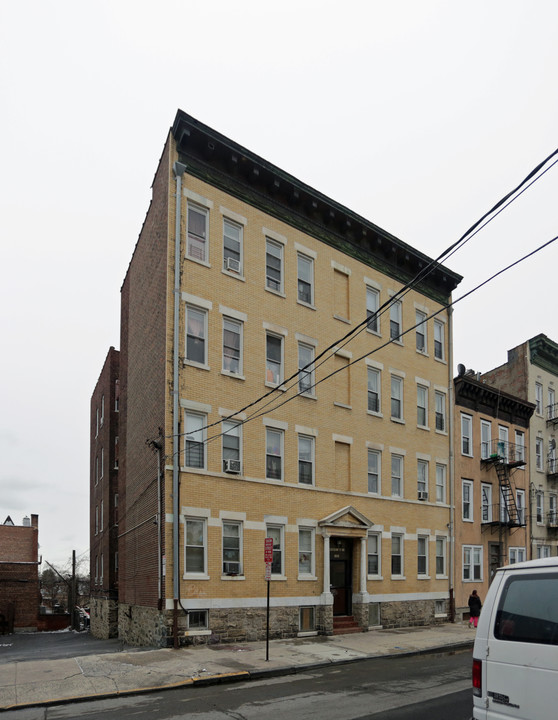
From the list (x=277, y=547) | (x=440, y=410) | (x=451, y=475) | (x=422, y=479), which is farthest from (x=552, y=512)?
(x=277, y=547)

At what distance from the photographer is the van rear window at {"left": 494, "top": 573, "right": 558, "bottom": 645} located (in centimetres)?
598

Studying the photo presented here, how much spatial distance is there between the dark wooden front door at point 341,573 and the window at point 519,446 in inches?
581

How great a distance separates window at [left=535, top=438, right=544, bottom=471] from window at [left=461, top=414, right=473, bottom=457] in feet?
23.7

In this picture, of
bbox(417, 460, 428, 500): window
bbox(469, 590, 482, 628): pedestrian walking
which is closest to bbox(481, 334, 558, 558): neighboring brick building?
bbox(417, 460, 428, 500): window

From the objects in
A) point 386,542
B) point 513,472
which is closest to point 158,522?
point 386,542

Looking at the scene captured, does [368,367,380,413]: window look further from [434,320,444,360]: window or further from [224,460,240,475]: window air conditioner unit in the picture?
[224,460,240,475]: window air conditioner unit

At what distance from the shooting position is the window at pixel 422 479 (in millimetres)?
28859

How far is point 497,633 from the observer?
Answer: 6488mm

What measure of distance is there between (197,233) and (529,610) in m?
17.6

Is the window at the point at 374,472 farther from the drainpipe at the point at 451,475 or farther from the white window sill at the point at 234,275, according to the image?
the white window sill at the point at 234,275

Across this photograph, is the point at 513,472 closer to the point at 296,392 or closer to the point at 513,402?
the point at 513,402

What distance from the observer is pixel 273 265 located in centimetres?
2411

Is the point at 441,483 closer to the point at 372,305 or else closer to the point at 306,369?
the point at 372,305

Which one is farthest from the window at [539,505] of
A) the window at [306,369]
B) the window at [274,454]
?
the window at [274,454]
